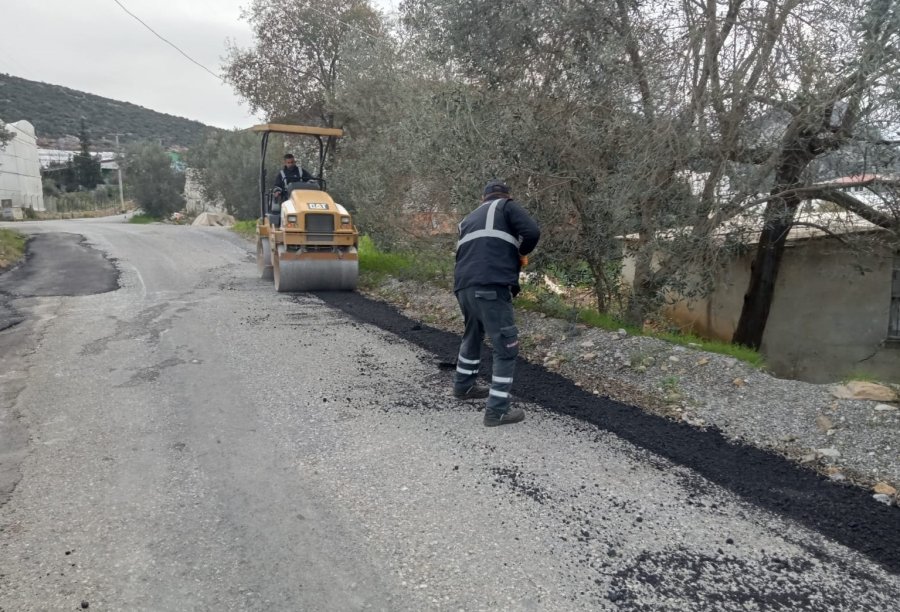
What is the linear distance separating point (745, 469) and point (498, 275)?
219 cm

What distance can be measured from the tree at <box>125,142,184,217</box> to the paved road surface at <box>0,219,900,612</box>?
35463mm

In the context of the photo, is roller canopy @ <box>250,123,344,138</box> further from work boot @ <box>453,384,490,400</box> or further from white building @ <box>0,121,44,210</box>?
white building @ <box>0,121,44,210</box>

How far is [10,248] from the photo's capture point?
15.3m

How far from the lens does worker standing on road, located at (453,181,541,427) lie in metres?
5.07

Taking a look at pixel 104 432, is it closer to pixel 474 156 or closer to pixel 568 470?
pixel 568 470

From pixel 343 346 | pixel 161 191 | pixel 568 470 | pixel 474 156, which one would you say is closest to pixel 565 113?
pixel 474 156

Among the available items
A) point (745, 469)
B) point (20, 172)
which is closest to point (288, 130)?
point (745, 469)

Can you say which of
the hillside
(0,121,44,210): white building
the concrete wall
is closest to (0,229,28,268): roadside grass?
the concrete wall

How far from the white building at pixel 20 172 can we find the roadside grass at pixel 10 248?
69.5 feet

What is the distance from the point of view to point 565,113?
7.20 metres

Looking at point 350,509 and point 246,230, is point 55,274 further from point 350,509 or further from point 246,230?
point 350,509

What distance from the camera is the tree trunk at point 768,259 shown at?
656 centimetres

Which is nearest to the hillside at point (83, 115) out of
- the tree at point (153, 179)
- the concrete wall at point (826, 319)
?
the tree at point (153, 179)

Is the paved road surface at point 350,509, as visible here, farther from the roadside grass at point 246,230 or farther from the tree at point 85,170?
the tree at point 85,170
